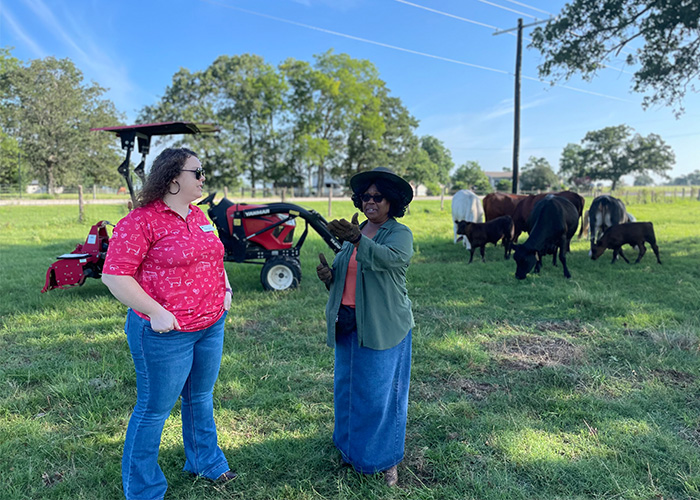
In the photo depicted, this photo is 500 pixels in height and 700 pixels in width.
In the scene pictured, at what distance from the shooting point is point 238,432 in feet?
9.87

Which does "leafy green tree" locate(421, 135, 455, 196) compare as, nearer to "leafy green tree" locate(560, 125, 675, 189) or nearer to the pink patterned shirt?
"leafy green tree" locate(560, 125, 675, 189)

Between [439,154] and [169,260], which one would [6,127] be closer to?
[169,260]

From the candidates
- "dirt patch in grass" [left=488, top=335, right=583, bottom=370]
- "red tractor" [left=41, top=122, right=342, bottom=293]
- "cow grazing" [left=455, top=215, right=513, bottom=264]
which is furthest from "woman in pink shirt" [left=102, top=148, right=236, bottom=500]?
"cow grazing" [left=455, top=215, right=513, bottom=264]

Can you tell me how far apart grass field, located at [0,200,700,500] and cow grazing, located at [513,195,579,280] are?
54.1 inches

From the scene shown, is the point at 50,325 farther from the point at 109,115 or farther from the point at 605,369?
the point at 109,115

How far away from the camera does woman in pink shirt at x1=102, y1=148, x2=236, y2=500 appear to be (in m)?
1.94

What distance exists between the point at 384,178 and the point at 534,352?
307 cm

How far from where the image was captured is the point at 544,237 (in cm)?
827

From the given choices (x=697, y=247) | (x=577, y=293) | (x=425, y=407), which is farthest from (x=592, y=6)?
(x=425, y=407)

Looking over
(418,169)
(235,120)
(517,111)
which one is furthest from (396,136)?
(517,111)

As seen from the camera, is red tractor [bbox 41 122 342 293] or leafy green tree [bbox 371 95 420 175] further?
leafy green tree [bbox 371 95 420 175]

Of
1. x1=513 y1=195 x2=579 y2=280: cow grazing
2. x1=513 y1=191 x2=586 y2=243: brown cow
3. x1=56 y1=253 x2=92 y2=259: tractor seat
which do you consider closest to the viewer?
x1=56 y1=253 x2=92 y2=259: tractor seat

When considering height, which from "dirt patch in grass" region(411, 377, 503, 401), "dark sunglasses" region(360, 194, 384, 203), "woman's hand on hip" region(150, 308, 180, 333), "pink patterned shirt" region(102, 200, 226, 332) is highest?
"dark sunglasses" region(360, 194, 384, 203)

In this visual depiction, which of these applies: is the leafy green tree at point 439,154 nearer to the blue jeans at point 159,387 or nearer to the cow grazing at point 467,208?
the cow grazing at point 467,208
